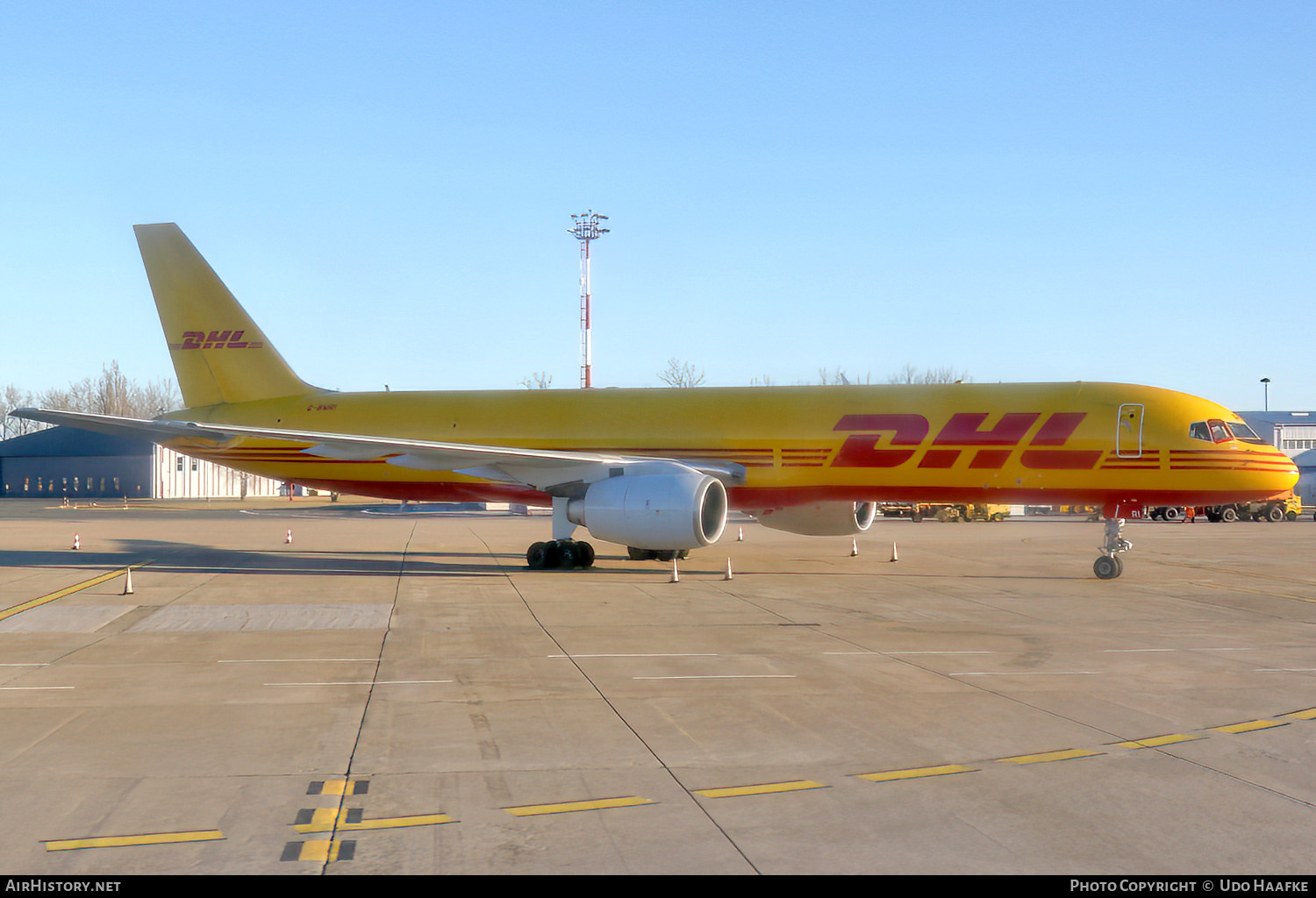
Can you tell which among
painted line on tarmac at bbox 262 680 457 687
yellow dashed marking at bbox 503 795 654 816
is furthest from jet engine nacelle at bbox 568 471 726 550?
yellow dashed marking at bbox 503 795 654 816

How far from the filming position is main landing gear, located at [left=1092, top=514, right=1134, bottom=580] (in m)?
21.6

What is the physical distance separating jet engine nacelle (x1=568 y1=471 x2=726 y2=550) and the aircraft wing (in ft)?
4.02

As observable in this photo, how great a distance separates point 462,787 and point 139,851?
2.01 m

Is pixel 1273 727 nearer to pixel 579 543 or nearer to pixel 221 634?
pixel 221 634

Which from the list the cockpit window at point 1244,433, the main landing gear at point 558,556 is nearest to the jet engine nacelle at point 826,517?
the main landing gear at point 558,556

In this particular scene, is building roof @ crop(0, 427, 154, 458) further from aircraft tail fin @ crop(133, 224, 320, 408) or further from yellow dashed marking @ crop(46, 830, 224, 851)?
yellow dashed marking @ crop(46, 830, 224, 851)

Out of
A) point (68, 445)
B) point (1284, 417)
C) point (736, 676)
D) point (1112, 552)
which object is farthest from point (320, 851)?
point (68, 445)

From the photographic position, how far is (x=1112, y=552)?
72.3 feet

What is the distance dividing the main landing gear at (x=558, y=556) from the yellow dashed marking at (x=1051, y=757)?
1623cm

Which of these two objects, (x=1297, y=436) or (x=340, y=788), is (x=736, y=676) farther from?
(x=1297, y=436)

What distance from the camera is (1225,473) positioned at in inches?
825

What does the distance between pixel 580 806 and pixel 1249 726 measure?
19.9 ft

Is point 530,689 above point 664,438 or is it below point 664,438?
below
